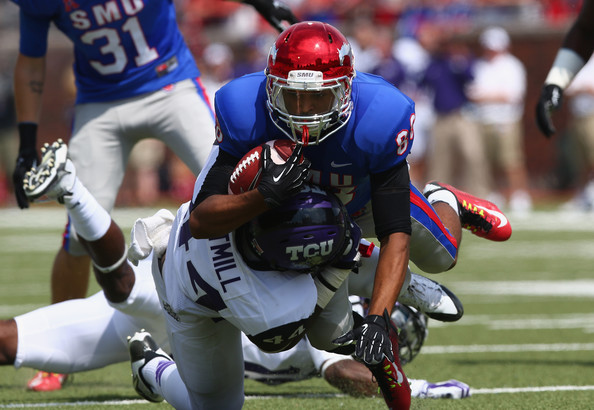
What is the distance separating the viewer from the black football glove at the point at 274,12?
15.6 ft

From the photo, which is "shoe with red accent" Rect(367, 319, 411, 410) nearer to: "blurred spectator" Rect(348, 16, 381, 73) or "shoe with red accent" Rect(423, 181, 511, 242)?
"shoe with red accent" Rect(423, 181, 511, 242)

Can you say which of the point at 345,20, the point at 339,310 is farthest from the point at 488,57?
the point at 339,310

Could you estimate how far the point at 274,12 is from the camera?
4.77 meters

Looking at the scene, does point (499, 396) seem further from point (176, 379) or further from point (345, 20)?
point (345, 20)

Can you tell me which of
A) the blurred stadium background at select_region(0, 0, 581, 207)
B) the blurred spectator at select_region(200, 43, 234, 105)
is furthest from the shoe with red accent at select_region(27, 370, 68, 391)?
the blurred stadium background at select_region(0, 0, 581, 207)

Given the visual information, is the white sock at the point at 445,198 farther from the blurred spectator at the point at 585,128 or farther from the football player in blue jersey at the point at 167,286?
the blurred spectator at the point at 585,128

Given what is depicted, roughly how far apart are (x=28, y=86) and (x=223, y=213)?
210 cm

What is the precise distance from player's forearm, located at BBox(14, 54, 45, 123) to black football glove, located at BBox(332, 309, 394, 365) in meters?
2.32

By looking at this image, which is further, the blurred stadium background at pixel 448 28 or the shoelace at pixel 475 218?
the blurred stadium background at pixel 448 28

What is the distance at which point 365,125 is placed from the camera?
312cm

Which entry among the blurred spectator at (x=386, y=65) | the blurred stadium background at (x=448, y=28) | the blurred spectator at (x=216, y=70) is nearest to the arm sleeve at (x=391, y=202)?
the blurred spectator at (x=386, y=65)

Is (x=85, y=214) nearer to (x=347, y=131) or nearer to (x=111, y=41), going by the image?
(x=111, y=41)

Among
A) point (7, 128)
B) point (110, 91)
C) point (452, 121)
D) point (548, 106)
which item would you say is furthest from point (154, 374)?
point (7, 128)

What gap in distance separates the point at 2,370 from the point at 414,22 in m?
11.9
